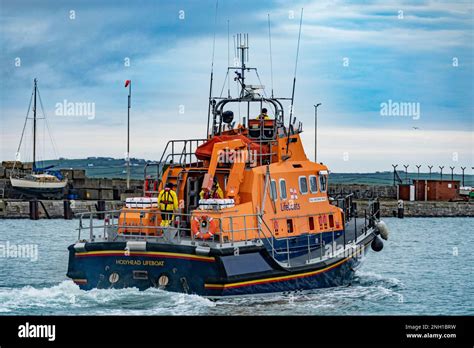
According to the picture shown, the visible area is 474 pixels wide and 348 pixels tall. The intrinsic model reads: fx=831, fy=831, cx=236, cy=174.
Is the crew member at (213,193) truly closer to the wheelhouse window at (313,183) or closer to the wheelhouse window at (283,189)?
the wheelhouse window at (283,189)

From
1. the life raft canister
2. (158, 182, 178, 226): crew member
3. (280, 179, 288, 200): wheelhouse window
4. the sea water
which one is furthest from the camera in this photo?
(280, 179, 288, 200): wheelhouse window

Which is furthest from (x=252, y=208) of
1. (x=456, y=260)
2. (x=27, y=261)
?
(x=456, y=260)

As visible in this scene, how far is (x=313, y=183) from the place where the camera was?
21.4m

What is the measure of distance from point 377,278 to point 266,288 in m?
8.32

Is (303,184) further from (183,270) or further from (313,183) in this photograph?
(183,270)

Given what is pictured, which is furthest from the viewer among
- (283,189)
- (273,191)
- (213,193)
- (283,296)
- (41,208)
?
(41,208)

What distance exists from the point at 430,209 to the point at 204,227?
42.3 metres

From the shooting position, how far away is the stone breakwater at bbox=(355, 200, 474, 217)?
188 feet

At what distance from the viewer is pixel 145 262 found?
17.8m

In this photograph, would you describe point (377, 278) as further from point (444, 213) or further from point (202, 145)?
point (444, 213)

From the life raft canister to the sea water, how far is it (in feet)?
4.61

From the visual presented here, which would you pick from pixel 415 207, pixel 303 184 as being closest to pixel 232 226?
pixel 303 184

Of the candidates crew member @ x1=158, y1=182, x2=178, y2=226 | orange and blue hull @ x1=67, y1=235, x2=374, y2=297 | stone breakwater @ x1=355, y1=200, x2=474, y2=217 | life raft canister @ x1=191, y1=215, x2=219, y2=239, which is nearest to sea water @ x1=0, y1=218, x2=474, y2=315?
orange and blue hull @ x1=67, y1=235, x2=374, y2=297

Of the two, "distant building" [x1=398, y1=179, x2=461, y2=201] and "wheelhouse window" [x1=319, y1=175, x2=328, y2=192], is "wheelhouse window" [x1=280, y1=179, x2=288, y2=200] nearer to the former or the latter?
"wheelhouse window" [x1=319, y1=175, x2=328, y2=192]
